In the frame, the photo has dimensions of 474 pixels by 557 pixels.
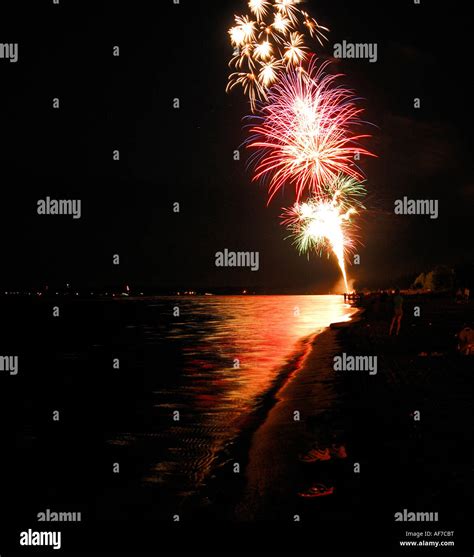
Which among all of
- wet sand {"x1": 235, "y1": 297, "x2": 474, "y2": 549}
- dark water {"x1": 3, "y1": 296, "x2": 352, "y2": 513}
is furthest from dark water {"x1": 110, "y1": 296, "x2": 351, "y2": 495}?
wet sand {"x1": 235, "y1": 297, "x2": 474, "y2": 549}

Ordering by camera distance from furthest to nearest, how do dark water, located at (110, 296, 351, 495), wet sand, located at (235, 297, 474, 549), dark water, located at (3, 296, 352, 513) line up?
dark water, located at (110, 296, 351, 495) → dark water, located at (3, 296, 352, 513) → wet sand, located at (235, 297, 474, 549)

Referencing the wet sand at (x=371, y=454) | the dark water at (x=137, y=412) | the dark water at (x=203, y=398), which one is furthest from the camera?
the dark water at (x=203, y=398)

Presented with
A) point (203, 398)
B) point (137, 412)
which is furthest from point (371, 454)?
point (203, 398)

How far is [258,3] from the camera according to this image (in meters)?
23.6

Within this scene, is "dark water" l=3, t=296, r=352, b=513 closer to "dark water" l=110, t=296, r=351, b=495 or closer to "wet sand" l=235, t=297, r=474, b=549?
"dark water" l=110, t=296, r=351, b=495

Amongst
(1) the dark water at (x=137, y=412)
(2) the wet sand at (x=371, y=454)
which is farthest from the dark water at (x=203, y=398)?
(2) the wet sand at (x=371, y=454)

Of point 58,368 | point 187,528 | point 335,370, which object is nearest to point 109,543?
point 187,528

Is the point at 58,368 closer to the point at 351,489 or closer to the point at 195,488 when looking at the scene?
the point at 195,488

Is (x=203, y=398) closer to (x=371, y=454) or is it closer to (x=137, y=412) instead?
(x=137, y=412)

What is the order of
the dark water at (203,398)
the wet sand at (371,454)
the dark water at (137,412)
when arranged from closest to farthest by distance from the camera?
1. the wet sand at (371,454)
2. the dark water at (137,412)
3. the dark water at (203,398)

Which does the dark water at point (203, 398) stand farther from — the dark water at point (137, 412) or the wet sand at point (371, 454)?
the wet sand at point (371, 454)

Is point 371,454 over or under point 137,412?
over

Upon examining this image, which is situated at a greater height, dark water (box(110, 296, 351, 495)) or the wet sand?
the wet sand

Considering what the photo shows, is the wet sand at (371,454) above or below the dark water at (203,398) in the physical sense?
above
